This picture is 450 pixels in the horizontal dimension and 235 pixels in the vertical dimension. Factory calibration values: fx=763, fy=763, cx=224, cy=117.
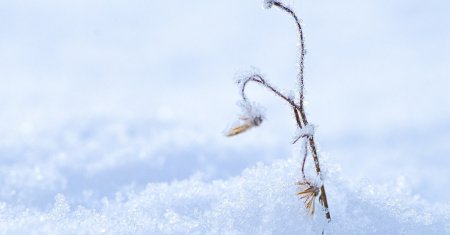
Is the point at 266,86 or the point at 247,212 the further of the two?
the point at 247,212

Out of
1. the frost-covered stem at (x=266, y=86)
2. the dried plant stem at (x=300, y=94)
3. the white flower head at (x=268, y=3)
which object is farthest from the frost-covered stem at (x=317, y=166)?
the white flower head at (x=268, y=3)

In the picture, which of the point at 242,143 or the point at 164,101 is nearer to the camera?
the point at 242,143

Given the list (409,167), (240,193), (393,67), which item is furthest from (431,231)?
(393,67)

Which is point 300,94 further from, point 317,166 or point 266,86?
point 317,166

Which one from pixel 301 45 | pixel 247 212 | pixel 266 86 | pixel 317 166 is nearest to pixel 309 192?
pixel 317 166

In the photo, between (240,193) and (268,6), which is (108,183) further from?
(268,6)

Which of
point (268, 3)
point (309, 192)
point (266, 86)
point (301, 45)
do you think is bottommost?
point (309, 192)

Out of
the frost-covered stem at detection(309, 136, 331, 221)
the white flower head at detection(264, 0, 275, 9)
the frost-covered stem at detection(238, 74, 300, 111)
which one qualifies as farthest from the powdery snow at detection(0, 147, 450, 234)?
the white flower head at detection(264, 0, 275, 9)

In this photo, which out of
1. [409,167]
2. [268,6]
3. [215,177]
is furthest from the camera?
[409,167]

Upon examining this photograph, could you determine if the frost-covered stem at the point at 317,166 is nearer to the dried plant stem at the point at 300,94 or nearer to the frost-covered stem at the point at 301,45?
the dried plant stem at the point at 300,94
